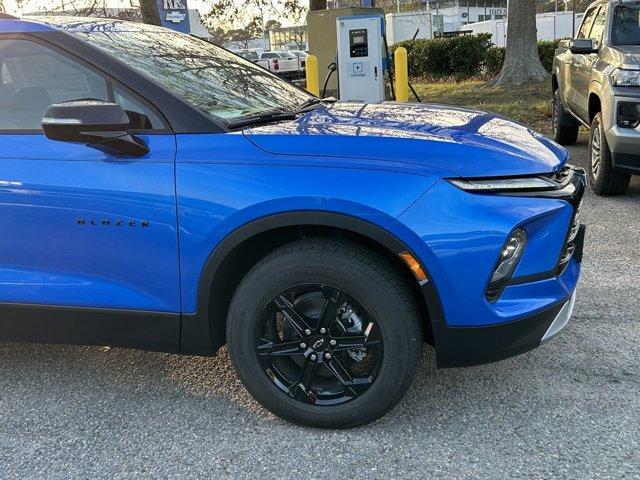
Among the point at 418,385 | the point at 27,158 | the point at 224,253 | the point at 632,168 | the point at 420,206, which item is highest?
the point at 27,158

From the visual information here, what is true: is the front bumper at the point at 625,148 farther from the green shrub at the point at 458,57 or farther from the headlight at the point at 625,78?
the green shrub at the point at 458,57

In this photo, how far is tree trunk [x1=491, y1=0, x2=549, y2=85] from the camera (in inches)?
584

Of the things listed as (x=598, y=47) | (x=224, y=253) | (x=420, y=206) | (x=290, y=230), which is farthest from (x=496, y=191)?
(x=598, y=47)

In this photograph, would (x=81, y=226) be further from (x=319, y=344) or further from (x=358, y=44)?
(x=358, y=44)

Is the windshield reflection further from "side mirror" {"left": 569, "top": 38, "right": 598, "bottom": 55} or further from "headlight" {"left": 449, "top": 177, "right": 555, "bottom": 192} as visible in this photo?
"side mirror" {"left": 569, "top": 38, "right": 598, "bottom": 55}

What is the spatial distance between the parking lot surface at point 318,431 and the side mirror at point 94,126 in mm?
1245

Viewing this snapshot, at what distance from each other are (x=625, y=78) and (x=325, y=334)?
4223 millimetres

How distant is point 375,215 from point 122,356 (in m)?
1.88

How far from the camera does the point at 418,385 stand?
123 inches

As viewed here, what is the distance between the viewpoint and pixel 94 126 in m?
2.59

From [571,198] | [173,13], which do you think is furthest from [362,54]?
[571,198]

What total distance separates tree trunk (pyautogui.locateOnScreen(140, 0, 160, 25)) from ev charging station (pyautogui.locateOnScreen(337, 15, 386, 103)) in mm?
3345

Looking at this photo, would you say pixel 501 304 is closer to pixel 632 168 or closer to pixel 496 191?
pixel 496 191

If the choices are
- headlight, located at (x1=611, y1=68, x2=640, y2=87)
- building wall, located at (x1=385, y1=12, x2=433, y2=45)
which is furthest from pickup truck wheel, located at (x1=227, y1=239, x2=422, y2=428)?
building wall, located at (x1=385, y1=12, x2=433, y2=45)
